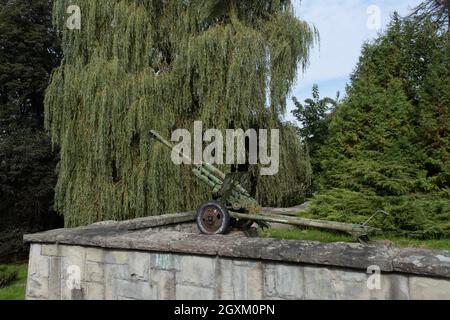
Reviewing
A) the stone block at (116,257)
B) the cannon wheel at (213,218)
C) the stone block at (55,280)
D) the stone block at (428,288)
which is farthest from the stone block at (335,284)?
the stone block at (55,280)

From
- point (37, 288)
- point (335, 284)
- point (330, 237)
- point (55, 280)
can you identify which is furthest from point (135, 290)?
point (330, 237)

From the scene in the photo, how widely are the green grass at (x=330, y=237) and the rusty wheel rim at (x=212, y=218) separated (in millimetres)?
1004

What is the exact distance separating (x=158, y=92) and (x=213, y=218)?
503cm

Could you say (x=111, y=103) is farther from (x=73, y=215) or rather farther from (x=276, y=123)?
(x=276, y=123)

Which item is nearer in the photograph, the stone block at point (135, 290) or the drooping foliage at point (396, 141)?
the stone block at point (135, 290)

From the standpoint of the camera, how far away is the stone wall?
2.67 meters

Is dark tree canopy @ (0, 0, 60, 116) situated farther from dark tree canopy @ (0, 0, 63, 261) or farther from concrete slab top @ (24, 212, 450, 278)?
concrete slab top @ (24, 212, 450, 278)

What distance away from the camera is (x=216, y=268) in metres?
3.39

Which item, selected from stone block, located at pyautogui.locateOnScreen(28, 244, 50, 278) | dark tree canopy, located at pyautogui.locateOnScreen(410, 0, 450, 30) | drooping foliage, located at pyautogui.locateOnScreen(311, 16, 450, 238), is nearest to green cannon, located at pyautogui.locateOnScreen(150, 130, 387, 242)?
drooping foliage, located at pyautogui.locateOnScreen(311, 16, 450, 238)

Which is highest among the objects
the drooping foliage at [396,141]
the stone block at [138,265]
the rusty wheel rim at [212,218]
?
the drooping foliage at [396,141]

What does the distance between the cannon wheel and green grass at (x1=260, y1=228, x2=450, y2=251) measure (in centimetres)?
100

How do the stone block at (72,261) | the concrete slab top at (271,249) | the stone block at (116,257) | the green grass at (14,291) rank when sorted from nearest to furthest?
1. the concrete slab top at (271,249)
2. the stone block at (116,257)
3. the stone block at (72,261)
4. the green grass at (14,291)

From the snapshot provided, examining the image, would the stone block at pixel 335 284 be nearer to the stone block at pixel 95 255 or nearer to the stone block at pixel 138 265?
the stone block at pixel 138 265

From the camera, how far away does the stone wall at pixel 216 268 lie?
267 centimetres
